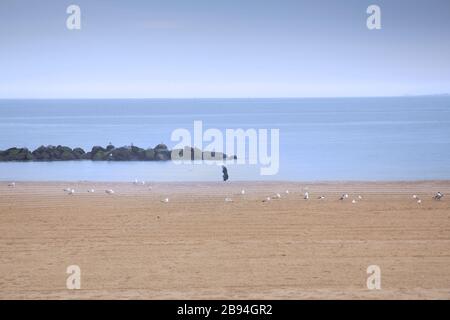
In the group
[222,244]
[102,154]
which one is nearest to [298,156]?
[102,154]

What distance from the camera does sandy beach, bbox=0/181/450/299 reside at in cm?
802

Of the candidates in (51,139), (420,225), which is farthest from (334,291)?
(51,139)

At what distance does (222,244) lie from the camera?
10.2 meters

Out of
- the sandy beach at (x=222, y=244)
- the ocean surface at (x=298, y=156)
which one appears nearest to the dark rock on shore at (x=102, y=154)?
the ocean surface at (x=298, y=156)

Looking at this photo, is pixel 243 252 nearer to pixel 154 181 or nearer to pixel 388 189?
pixel 388 189

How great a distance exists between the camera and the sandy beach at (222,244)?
802cm

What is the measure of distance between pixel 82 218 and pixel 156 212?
127cm

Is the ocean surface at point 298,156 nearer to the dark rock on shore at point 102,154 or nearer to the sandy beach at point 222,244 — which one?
the dark rock on shore at point 102,154

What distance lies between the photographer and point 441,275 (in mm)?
8469

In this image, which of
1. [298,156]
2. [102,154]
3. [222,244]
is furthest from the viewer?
[298,156]

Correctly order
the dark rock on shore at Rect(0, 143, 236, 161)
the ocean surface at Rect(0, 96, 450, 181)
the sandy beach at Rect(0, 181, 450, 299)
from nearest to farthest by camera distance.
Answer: the sandy beach at Rect(0, 181, 450, 299) < the ocean surface at Rect(0, 96, 450, 181) < the dark rock on shore at Rect(0, 143, 236, 161)

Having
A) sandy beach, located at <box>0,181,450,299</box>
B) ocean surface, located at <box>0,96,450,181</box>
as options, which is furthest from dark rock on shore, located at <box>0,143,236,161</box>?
sandy beach, located at <box>0,181,450,299</box>

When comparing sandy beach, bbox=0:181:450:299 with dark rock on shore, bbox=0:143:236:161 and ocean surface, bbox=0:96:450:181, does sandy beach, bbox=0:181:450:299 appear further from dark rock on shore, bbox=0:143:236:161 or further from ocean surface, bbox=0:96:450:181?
dark rock on shore, bbox=0:143:236:161

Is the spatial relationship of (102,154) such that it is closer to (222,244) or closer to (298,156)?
(298,156)
